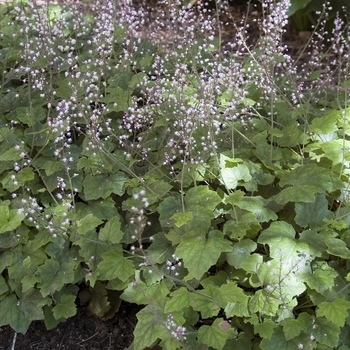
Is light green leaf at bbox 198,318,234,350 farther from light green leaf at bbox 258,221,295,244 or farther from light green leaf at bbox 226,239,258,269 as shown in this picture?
light green leaf at bbox 258,221,295,244

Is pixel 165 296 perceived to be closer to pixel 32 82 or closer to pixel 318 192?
pixel 318 192

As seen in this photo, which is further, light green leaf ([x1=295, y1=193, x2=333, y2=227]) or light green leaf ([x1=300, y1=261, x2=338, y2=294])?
light green leaf ([x1=295, y1=193, x2=333, y2=227])

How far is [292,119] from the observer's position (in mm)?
3408

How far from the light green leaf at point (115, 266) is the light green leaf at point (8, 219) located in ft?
1.59

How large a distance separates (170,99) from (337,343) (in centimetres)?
155

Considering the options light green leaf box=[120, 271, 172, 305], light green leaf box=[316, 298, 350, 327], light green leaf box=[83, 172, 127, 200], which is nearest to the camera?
light green leaf box=[316, 298, 350, 327]

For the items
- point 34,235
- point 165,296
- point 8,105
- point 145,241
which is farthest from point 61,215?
point 8,105

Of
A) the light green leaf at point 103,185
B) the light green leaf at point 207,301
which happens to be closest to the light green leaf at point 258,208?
the light green leaf at point 207,301

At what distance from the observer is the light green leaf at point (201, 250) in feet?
8.18

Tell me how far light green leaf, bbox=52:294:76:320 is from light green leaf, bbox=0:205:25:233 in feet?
1.41

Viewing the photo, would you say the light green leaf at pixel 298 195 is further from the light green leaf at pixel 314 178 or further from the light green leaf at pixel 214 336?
the light green leaf at pixel 214 336

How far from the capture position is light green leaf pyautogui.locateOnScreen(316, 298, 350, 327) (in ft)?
7.67

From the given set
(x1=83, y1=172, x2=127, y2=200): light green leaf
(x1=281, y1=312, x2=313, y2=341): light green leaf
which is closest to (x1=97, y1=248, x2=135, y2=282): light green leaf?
(x1=83, y1=172, x2=127, y2=200): light green leaf

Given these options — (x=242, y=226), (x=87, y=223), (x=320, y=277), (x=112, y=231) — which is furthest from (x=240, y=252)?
(x=87, y=223)
